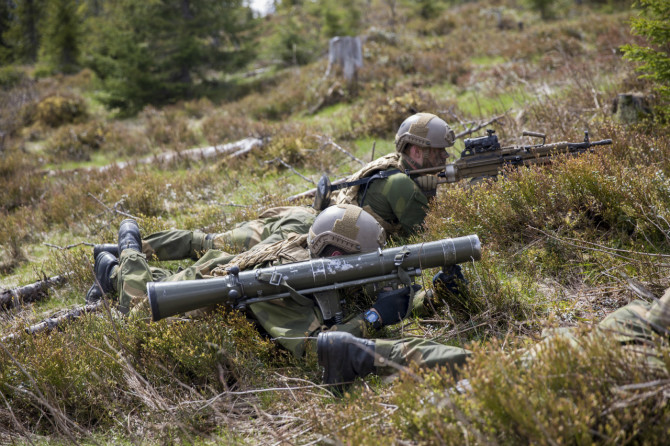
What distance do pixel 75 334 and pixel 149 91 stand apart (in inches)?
521

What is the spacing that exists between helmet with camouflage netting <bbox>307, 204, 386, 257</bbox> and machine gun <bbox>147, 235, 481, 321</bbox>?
0.54 ft

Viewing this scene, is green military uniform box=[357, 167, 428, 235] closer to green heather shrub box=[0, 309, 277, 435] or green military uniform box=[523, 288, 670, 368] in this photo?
green heather shrub box=[0, 309, 277, 435]

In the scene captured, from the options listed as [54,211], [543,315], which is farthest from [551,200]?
[54,211]

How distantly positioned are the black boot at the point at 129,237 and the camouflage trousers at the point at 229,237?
0.18m

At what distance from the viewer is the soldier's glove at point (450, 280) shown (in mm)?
3689

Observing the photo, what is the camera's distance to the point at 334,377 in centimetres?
322

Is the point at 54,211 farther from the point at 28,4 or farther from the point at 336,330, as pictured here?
the point at 28,4

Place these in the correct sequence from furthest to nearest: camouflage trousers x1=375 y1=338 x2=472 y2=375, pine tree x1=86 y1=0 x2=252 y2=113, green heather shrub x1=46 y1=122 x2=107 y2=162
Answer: pine tree x1=86 y1=0 x2=252 y2=113 < green heather shrub x1=46 y1=122 x2=107 y2=162 < camouflage trousers x1=375 y1=338 x2=472 y2=375

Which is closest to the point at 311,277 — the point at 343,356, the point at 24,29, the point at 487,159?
the point at 343,356

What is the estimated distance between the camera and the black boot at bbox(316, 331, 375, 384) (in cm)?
318

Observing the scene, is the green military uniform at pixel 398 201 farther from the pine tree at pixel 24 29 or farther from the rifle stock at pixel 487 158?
the pine tree at pixel 24 29

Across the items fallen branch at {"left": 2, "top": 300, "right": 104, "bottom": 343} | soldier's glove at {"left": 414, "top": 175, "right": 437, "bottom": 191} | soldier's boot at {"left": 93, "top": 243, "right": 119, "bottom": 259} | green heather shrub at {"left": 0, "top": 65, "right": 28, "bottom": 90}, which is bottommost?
fallen branch at {"left": 2, "top": 300, "right": 104, "bottom": 343}

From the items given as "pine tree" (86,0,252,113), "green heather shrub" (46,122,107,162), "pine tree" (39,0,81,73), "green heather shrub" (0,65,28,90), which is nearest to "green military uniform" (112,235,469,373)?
"green heather shrub" (46,122,107,162)

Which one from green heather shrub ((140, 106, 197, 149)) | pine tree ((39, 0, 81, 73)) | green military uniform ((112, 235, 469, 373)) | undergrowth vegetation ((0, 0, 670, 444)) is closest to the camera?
undergrowth vegetation ((0, 0, 670, 444))
